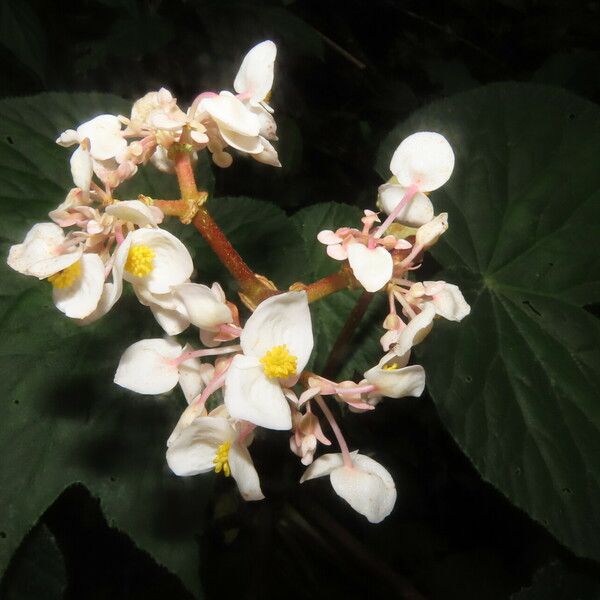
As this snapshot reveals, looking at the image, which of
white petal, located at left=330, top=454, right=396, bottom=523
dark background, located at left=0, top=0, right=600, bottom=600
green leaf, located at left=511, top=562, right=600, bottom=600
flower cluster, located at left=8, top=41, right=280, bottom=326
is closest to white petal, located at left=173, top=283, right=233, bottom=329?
flower cluster, located at left=8, top=41, right=280, bottom=326

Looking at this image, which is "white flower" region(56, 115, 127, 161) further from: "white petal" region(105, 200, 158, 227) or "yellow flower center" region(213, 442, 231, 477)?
"yellow flower center" region(213, 442, 231, 477)

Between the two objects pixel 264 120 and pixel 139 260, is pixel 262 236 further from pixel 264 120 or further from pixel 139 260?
pixel 139 260

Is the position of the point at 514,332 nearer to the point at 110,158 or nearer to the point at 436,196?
the point at 436,196

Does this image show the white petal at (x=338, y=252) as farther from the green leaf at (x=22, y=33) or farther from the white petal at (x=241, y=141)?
the green leaf at (x=22, y=33)

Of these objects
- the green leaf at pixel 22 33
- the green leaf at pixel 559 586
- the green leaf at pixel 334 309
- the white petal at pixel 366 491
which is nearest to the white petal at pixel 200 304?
the white petal at pixel 366 491

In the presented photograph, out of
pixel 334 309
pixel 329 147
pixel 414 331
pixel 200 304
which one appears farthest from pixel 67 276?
pixel 329 147

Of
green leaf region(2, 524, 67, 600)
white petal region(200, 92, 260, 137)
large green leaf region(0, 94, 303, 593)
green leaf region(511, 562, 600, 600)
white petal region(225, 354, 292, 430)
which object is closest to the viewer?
white petal region(225, 354, 292, 430)

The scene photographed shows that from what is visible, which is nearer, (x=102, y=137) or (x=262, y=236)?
(x=102, y=137)
